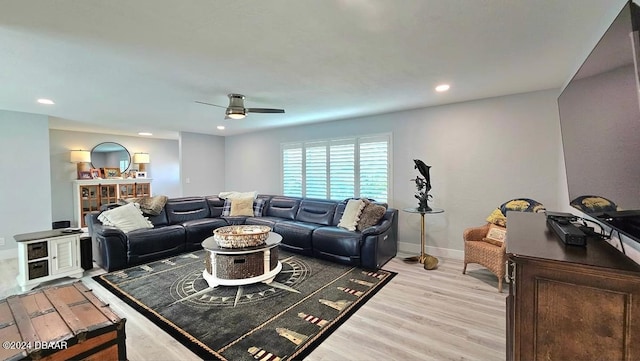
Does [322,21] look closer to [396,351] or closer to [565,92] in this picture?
[565,92]

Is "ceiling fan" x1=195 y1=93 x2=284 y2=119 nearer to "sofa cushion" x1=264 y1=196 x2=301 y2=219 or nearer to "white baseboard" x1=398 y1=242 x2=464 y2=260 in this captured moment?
"sofa cushion" x1=264 y1=196 x2=301 y2=219

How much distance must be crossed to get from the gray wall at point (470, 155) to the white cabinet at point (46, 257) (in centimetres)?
445

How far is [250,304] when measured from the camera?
2.75 metres

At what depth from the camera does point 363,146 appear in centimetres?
495

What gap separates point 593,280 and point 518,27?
172 centimetres

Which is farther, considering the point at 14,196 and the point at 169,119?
the point at 169,119

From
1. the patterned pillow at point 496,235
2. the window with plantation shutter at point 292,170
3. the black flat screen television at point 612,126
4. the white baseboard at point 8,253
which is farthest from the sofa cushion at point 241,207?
the black flat screen television at point 612,126

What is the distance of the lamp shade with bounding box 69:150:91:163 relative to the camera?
6.56m

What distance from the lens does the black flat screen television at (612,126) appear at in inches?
42.5

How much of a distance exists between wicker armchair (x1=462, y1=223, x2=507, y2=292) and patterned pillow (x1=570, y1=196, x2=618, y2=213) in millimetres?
1291

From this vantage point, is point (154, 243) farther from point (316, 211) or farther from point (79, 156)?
point (79, 156)

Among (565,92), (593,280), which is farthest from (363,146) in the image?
(593,280)

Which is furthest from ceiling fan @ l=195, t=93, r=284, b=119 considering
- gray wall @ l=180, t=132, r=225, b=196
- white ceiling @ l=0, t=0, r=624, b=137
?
gray wall @ l=180, t=132, r=225, b=196

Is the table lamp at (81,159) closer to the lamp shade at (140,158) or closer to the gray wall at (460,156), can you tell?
the lamp shade at (140,158)
